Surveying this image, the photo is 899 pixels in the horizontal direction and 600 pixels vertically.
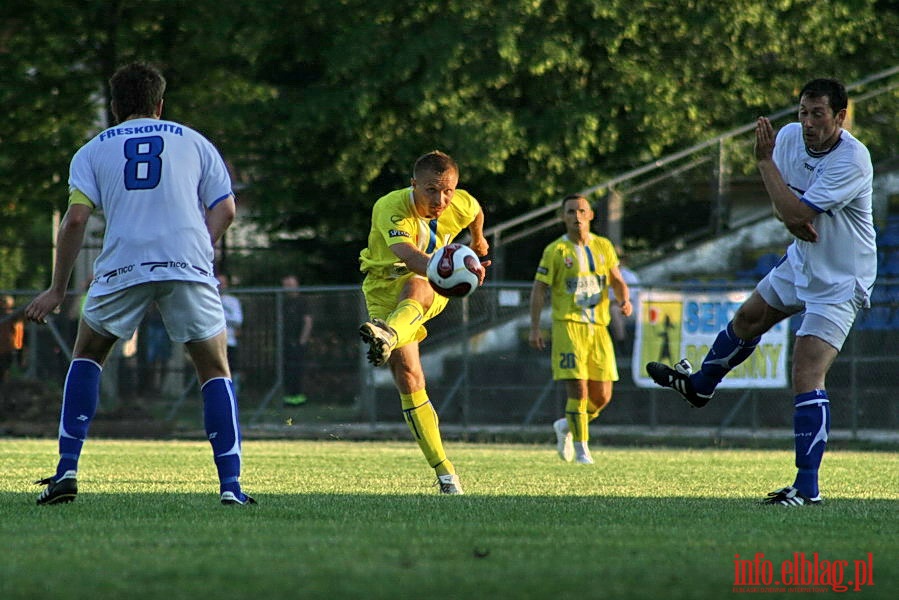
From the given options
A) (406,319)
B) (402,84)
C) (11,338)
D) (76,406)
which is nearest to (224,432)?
(76,406)

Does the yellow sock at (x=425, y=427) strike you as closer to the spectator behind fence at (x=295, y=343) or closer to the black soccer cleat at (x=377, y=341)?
the black soccer cleat at (x=377, y=341)

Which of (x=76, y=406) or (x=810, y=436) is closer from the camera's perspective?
(x=76, y=406)

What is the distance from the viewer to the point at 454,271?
8734 mm

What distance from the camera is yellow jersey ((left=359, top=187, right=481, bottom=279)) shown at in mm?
9281

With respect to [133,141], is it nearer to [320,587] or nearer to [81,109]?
[320,587]

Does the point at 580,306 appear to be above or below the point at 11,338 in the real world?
above

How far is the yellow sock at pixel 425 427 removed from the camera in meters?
9.30

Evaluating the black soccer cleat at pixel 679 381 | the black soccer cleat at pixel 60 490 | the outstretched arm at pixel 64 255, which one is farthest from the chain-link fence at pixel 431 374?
the outstretched arm at pixel 64 255

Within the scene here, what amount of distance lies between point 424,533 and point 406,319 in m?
2.77

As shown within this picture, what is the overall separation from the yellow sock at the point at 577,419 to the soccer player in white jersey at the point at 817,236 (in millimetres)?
5114

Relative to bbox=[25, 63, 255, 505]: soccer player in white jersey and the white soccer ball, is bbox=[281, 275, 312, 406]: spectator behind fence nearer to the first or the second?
the white soccer ball

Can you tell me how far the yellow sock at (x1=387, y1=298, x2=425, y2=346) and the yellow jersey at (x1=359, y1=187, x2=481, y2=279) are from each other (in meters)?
0.30

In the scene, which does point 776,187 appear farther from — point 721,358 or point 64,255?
point 64,255

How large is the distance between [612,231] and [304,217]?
6.32 m
